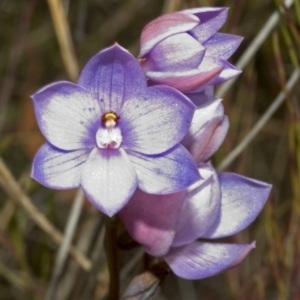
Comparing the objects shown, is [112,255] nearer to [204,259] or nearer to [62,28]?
[204,259]

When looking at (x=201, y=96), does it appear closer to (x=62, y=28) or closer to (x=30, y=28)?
(x=62, y=28)

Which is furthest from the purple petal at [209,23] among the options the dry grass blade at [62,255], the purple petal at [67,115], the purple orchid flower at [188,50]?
the dry grass blade at [62,255]

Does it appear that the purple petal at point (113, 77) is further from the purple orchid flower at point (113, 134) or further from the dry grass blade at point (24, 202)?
the dry grass blade at point (24, 202)

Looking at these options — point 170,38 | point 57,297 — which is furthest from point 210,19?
point 57,297

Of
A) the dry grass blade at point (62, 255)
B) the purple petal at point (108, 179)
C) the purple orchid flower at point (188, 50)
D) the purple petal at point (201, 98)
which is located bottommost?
the dry grass blade at point (62, 255)

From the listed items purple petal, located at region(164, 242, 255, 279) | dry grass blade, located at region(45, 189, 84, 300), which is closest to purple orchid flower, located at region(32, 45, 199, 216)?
purple petal, located at region(164, 242, 255, 279)

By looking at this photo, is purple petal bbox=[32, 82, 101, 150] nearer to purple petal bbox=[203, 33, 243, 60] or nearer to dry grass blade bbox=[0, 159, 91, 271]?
purple petal bbox=[203, 33, 243, 60]

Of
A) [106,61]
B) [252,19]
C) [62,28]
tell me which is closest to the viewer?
[106,61]
